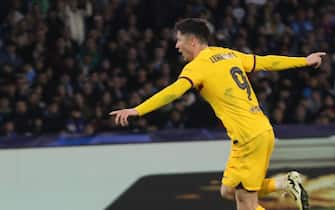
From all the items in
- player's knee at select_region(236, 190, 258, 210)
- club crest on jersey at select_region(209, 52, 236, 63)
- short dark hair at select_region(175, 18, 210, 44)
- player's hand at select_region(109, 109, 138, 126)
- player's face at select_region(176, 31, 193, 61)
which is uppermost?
short dark hair at select_region(175, 18, 210, 44)

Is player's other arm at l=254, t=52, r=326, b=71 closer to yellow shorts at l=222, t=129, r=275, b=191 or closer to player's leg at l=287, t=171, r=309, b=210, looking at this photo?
yellow shorts at l=222, t=129, r=275, b=191

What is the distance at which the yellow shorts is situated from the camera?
269 inches

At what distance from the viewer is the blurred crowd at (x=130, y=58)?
401 inches

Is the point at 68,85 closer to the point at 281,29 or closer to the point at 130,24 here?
the point at 130,24

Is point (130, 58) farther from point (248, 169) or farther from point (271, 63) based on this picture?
point (248, 169)

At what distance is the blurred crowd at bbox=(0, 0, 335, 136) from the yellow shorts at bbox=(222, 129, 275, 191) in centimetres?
309

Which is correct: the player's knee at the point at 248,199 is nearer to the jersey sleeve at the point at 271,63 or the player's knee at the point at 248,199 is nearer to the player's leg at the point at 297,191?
the player's leg at the point at 297,191

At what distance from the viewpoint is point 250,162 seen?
270 inches

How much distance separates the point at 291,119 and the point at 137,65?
2113 millimetres

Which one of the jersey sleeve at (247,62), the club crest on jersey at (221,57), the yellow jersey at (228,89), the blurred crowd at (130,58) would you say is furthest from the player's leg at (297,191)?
the blurred crowd at (130,58)

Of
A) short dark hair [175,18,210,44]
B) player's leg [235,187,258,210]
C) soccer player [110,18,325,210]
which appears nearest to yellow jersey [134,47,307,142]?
soccer player [110,18,325,210]

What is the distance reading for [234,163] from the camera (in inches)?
272

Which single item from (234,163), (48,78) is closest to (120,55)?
(48,78)

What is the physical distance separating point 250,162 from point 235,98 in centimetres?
54
